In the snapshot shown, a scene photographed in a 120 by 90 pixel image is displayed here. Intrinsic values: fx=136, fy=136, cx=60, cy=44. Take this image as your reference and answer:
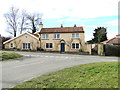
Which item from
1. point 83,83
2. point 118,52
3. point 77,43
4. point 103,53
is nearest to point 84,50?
point 77,43

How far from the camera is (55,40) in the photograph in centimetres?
3441

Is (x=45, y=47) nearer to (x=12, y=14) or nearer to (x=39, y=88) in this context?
(x=12, y=14)

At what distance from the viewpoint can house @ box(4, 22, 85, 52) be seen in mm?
32938

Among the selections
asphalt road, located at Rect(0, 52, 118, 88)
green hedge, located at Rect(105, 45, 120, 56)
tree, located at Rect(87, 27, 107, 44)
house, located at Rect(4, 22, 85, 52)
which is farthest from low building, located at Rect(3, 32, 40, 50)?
tree, located at Rect(87, 27, 107, 44)

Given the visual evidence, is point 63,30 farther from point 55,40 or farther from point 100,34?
point 100,34

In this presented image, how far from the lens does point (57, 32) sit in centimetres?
3438

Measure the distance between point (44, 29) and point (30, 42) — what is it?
5.06 metres

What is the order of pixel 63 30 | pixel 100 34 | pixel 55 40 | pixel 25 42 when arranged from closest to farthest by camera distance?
pixel 55 40
pixel 63 30
pixel 25 42
pixel 100 34

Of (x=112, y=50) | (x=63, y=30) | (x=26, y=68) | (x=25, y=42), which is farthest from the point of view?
(x=25, y=42)

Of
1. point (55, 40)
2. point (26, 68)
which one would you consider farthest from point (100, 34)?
point (26, 68)

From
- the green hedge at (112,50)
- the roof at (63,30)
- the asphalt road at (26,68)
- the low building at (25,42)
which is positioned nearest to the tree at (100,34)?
the roof at (63,30)

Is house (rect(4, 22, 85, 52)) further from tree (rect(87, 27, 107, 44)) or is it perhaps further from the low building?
tree (rect(87, 27, 107, 44))

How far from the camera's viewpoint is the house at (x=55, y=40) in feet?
108

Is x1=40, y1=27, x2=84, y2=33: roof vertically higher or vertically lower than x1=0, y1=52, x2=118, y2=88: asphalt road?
higher
